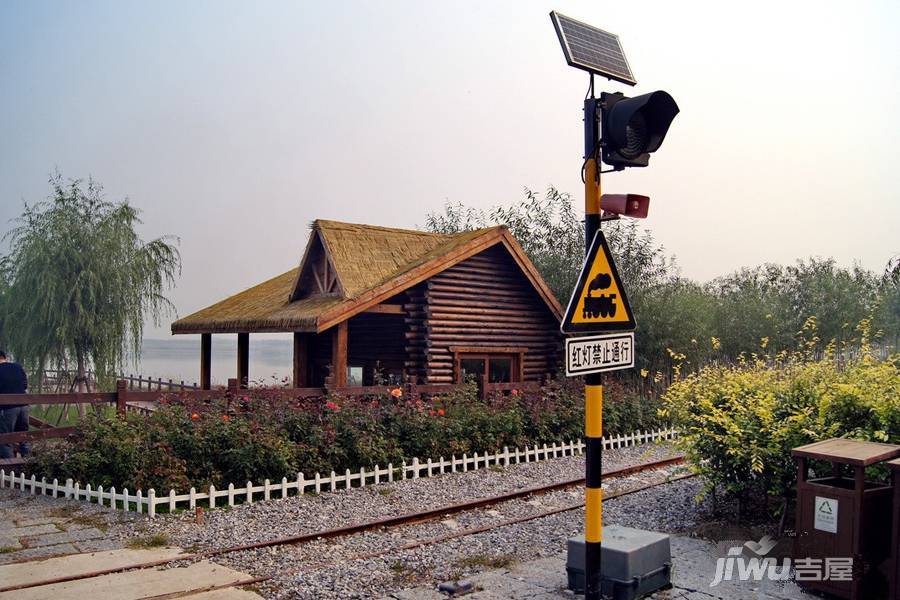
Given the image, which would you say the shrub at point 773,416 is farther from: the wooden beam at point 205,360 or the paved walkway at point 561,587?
the wooden beam at point 205,360

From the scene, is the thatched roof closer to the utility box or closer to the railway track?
the railway track

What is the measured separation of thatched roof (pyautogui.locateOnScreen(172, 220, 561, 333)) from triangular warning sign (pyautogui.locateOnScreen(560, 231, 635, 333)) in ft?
33.9

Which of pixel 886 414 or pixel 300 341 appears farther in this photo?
pixel 300 341

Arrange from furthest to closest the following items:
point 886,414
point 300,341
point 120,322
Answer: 1. point 120,322
2. point 300,341
3. point 886,414

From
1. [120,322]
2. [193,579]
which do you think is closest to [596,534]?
[193,579]

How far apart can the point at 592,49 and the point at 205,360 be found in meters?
19.2

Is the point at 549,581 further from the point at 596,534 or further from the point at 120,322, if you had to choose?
the point at 120,322

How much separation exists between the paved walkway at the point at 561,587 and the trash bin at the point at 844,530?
264 millimetres

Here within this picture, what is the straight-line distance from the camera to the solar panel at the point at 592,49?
564cm

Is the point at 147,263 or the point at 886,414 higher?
the point at 147,263

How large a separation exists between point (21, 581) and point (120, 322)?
2030cm

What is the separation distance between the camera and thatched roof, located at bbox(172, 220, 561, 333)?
1605cm

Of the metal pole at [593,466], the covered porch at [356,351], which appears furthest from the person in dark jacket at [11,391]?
the metal pole at [593,466]

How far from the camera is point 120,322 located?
85.9ft
